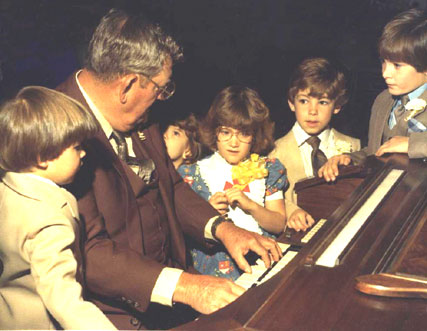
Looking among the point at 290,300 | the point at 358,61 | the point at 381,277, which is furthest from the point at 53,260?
the point at 358,61

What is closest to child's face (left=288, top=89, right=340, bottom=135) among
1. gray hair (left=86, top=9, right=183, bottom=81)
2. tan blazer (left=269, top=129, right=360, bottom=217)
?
tan blazer (left=269, top=129, right=360, bottom=217)

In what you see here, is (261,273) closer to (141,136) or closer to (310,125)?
(141,136)

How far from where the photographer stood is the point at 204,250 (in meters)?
3.31

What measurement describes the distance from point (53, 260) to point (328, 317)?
36.7 inches

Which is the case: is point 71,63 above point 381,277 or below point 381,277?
above

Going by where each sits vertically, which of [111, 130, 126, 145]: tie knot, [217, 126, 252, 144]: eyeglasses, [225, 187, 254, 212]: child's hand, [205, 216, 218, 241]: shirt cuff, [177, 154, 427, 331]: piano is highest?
[111, 130, 126, 145]: tie knot

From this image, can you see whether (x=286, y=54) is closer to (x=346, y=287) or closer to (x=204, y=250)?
(x=204, y=250)

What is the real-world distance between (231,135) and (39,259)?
179 centimetres

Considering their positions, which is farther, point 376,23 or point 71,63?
point 376,23

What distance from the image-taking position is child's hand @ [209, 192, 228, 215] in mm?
3213

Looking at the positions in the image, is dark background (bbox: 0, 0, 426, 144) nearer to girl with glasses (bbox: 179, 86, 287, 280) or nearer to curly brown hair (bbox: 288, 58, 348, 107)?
girl with glasses (bbox: 179, 86, 287, 280)

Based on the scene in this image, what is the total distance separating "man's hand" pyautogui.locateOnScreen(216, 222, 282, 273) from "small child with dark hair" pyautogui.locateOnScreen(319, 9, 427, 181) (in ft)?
3.17

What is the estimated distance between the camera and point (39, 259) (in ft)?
6.04

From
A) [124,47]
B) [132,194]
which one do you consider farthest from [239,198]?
[124,47]
